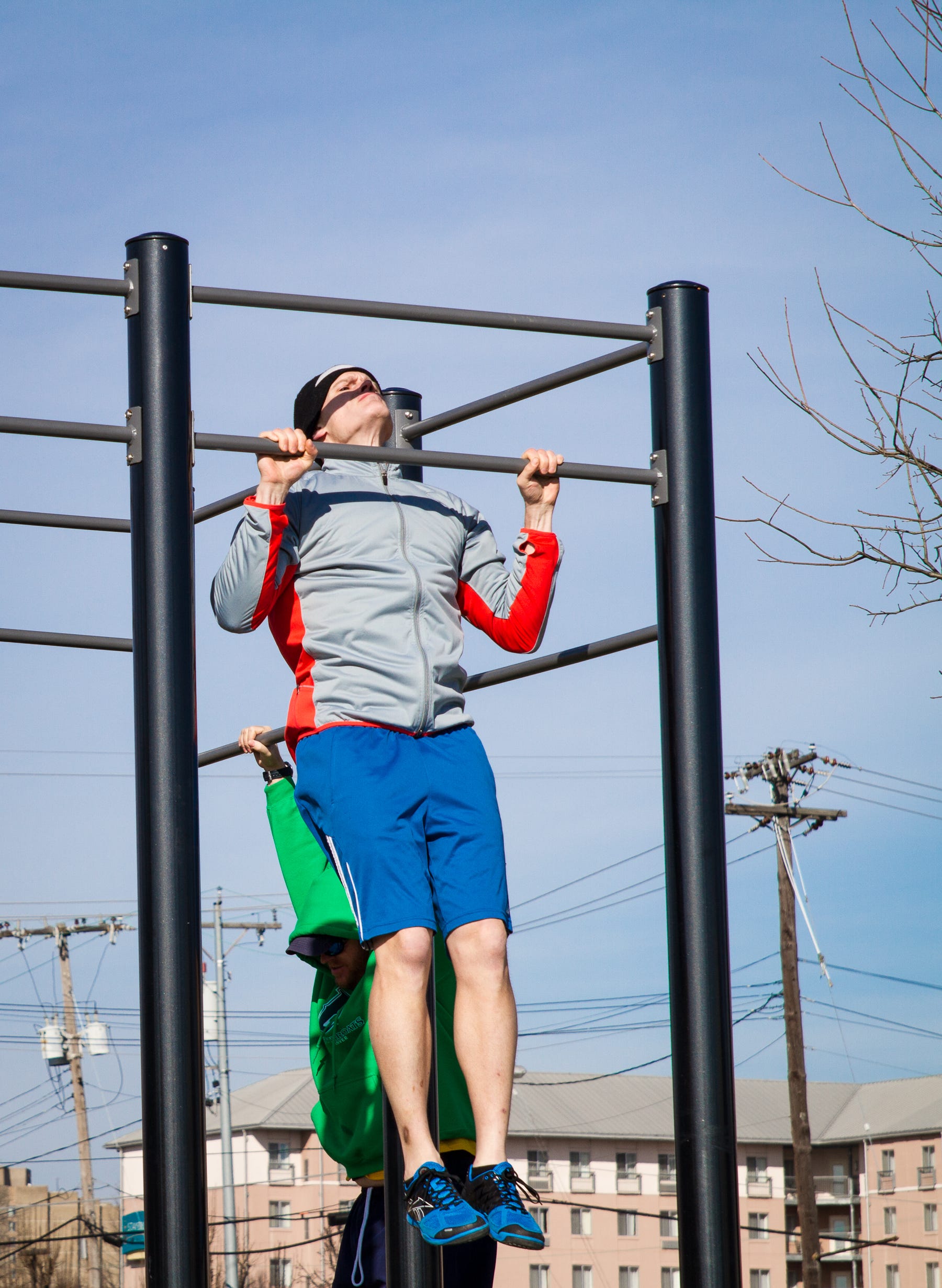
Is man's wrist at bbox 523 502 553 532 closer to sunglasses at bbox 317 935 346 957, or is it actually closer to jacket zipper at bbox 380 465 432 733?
jacket zipper at bbox 380 465 432 733

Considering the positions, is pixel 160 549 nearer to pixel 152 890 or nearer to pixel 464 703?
pixel 152 890

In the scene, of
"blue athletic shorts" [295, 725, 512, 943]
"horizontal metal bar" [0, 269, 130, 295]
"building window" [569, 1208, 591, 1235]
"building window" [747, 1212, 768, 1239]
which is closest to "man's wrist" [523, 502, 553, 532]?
"blue athletic shorts" [295, 725, 512, 943]

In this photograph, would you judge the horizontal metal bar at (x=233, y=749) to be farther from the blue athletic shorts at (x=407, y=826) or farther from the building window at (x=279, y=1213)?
the building window at (x=279, y=1213)

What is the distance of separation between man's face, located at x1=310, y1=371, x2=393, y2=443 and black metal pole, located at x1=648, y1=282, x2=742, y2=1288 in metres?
0.57

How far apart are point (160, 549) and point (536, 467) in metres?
0.80

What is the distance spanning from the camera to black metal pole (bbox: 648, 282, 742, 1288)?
2600 millimetres

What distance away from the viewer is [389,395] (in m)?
3.49

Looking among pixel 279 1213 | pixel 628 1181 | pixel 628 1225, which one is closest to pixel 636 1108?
pixel 628 1181

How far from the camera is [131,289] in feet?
8.16

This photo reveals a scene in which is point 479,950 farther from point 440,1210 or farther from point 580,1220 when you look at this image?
point 580,1220

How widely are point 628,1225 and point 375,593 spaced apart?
3929 cm

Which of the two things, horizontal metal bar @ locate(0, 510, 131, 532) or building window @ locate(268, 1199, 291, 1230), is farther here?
building window @ locate(268, 1199, 291, 1230)

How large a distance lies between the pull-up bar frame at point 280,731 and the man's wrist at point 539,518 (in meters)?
0.15

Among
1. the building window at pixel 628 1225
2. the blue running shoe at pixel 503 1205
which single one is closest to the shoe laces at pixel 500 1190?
the blue running shoe at pixel 503 1205
